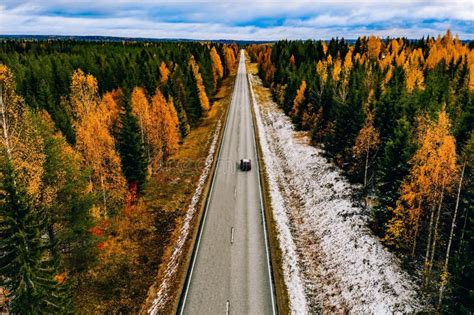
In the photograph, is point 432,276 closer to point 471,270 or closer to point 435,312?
point 435,312

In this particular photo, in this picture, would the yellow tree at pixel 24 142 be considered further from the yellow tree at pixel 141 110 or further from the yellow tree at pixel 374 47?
the yellow tree at pixel 374 47

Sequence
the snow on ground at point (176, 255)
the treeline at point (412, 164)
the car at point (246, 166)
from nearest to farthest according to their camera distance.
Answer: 1. the treeline at point (412, 164)
2. the snow on ground at point (176, 255)
3. the car at point (246, 166)

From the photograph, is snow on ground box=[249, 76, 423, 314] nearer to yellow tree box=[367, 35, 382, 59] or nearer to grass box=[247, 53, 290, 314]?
grass box=[247, 53, 290, 314]

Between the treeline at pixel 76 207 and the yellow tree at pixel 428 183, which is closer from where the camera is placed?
the treeline at pixel 76 207

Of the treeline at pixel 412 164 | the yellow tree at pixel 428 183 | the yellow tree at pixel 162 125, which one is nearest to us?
the treeline at pixel 412 164

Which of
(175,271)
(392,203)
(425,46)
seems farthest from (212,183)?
(425,46)

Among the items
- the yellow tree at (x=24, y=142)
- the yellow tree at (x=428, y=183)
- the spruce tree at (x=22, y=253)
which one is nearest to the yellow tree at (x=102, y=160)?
the yellow tree at (x=24, y=142)
